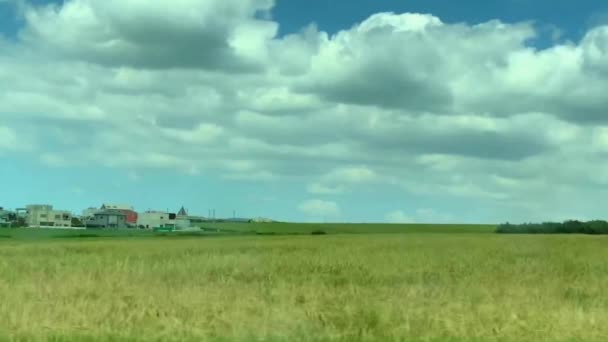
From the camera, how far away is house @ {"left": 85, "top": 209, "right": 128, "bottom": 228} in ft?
367

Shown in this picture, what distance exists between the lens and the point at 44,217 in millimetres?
112438

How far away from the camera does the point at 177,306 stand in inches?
552

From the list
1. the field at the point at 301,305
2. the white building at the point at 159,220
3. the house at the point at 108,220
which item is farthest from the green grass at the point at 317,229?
the field at the point at 301,305

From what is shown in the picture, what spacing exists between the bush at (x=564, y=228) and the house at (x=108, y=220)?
169 feet

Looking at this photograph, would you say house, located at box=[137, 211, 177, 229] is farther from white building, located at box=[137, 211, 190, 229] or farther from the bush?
the bush

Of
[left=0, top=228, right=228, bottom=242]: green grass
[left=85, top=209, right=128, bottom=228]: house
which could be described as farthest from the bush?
[left=85, top=209, right=128, bottom=228]: house

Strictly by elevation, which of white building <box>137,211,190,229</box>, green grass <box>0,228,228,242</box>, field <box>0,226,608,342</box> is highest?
white building <box>137,211,190,229</box>

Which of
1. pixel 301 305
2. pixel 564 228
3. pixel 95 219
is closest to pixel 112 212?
pixel 95 219

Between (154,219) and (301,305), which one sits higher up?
(154,219)

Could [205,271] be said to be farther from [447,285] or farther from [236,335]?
[236,335]

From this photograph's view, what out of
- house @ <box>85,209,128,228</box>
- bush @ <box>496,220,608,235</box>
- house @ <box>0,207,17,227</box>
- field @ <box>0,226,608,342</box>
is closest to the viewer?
field @ <box>0,226,608,342</box>

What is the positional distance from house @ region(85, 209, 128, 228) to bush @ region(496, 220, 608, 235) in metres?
51.5

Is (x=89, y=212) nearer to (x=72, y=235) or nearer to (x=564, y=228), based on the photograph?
(x=72, y=235)

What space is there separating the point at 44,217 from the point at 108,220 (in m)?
8.81
